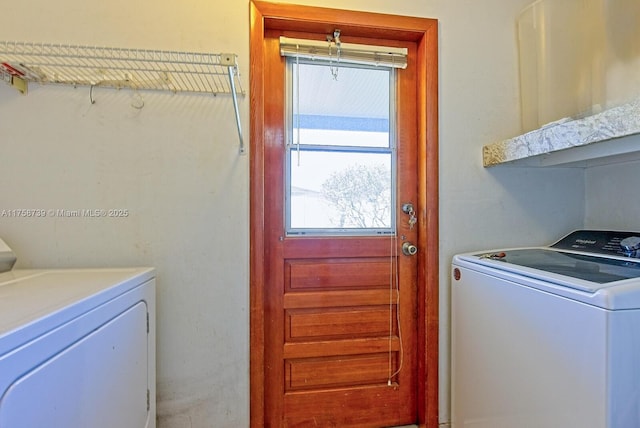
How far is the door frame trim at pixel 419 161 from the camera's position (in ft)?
4.74

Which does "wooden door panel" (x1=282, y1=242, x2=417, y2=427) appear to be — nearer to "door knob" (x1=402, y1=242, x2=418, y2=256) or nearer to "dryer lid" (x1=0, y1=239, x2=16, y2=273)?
"door knob" (x1=402, y1=242, x2=418, y2=256)

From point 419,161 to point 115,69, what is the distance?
148 cm

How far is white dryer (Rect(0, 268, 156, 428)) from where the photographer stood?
0.62m

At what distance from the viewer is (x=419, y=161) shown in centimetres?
165

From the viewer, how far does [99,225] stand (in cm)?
136

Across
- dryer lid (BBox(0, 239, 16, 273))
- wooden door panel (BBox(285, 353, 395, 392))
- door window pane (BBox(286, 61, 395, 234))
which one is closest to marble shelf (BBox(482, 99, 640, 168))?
door window pane (BBox(286, 61, 395, 234))

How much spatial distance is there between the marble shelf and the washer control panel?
13.8 inches

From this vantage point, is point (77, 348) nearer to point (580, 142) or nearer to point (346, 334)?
point (346, 334)

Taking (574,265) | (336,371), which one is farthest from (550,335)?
(336,371)

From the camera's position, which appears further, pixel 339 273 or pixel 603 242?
pixel 339 273

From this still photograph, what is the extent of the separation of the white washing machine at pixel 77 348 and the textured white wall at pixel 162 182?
14cm

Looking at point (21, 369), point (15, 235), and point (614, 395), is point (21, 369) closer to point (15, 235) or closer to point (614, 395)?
point (15, 235)

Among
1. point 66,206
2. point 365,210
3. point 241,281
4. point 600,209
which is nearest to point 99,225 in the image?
point 66,206

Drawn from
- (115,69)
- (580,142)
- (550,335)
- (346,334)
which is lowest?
(346,334)
